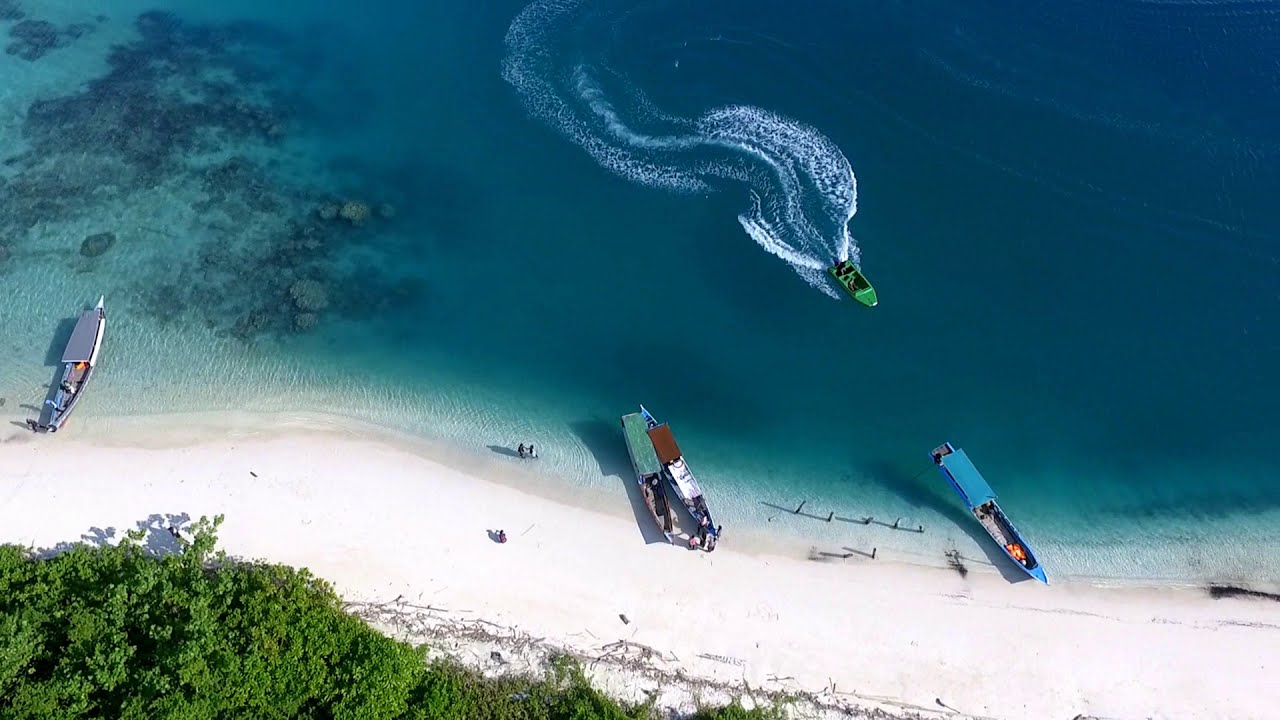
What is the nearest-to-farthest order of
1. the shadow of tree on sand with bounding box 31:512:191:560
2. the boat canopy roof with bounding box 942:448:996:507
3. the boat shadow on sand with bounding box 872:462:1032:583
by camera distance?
the shadow of tree on sand with bounding box 31:512:191:560
the boat shadow on sand with bounding box 872:462:1032:583
the boat canopy roof with bounding box 942:448:996:507

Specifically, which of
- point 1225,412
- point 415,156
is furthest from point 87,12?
point 1225,412

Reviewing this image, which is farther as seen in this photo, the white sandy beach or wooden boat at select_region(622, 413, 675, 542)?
wooden boat at select_region(622, 413, 675, 542)

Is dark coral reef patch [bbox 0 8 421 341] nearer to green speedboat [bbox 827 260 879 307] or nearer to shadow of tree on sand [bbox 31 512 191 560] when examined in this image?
shadow of tree on sand [bbox 31 512 191 560]

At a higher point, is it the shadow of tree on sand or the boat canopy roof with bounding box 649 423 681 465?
the boat canopy roof with bounding box 649 423 681 465

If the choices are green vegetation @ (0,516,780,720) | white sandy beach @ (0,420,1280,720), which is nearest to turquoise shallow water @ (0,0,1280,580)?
white sandy beach @ (0,420,1280,720)

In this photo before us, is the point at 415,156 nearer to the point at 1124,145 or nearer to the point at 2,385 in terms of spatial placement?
the point at 2,385

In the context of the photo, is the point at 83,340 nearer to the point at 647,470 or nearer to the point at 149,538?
the point at 149,538
